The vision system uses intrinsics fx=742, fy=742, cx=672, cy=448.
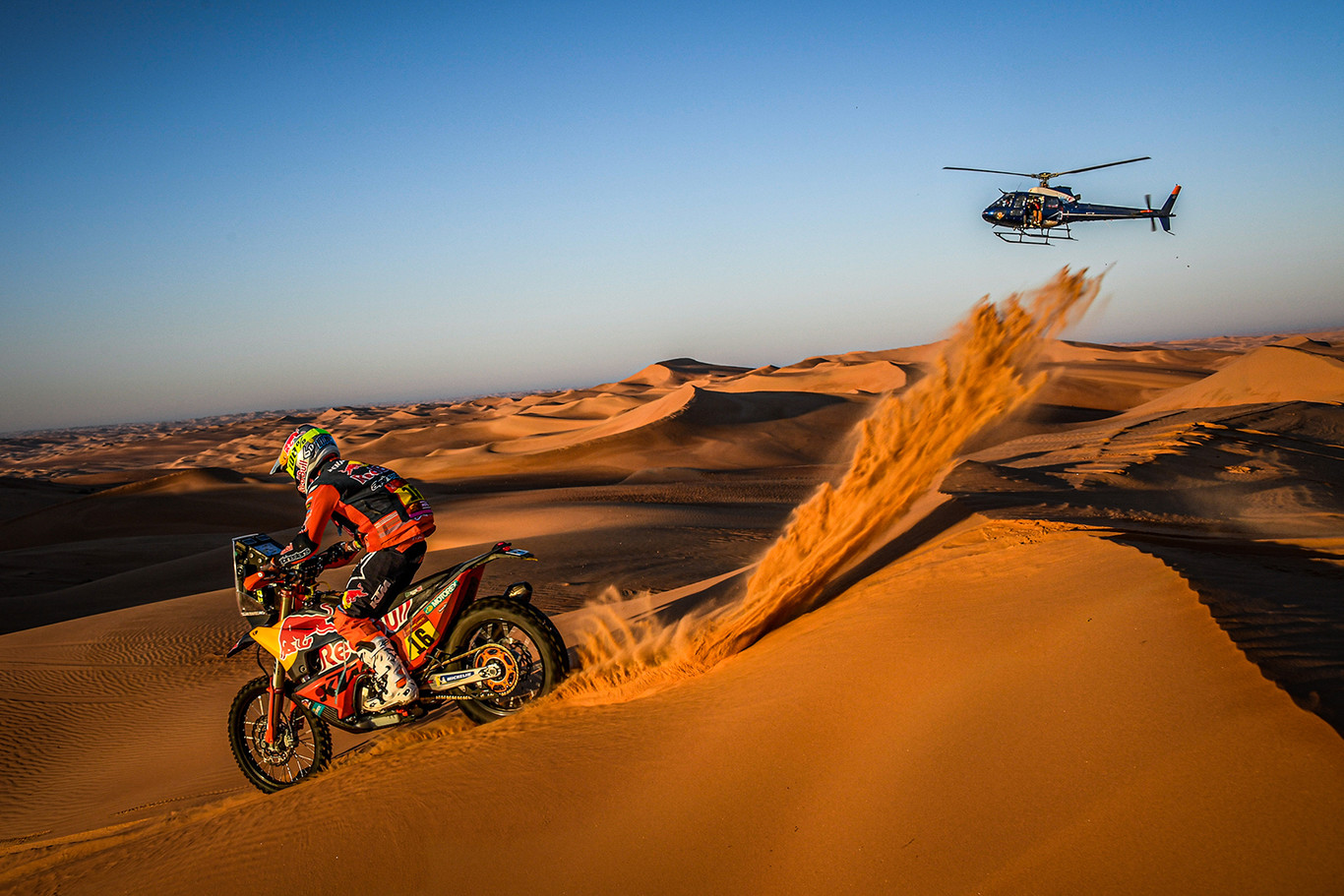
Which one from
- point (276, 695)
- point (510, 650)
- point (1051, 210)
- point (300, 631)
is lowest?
point (276, 695)

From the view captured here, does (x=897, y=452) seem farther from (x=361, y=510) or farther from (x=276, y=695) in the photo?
(x=276, y=695)

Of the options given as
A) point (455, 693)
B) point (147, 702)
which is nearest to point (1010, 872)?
point (455, 693)

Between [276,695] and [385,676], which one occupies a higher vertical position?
[385,676]

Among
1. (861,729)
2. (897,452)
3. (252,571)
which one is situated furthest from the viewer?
(897,452)

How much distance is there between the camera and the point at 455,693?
168 inches

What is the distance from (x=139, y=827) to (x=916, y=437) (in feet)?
17.2

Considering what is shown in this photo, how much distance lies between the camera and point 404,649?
172 inches

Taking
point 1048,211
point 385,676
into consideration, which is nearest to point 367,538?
point 385,676

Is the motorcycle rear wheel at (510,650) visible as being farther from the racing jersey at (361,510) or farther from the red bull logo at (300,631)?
the red bull logo at (300,631)

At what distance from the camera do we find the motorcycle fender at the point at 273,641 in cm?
444

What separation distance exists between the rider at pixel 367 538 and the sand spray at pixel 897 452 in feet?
3.93

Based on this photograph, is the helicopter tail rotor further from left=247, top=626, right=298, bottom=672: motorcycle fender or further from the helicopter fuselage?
left=247, top=626, right=298, bottom=672: motorcycle fender

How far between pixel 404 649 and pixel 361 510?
86 centimetres

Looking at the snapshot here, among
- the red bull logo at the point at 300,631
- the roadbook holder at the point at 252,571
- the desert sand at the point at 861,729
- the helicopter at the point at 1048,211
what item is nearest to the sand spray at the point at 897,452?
the desert sand at the point at 861,729
